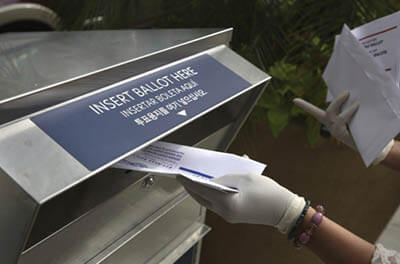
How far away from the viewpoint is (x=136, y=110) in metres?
0.64

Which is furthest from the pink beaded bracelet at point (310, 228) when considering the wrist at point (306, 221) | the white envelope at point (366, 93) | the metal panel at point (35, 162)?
the metal panel at point (35, 162)

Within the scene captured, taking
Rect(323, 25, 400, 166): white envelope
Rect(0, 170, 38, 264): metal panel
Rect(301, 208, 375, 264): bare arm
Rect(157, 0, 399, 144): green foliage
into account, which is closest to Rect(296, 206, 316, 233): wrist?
Rect(301, 208, 375, 264): bare arm

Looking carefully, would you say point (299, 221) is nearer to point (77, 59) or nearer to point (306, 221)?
point (306, 221)

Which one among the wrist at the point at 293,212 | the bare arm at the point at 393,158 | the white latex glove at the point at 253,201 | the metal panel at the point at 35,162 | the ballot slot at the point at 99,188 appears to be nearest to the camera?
the metal panel at the point at 35,162

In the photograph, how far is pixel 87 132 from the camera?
570 mm

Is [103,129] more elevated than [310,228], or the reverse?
[103,129]

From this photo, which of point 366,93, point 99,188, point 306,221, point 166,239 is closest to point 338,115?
point 366,93

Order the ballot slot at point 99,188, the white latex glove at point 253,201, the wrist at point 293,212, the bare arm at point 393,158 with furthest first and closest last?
the bare arm at point 393,158 → the wrist at point 293,212 → the white latex glove at point 253,201 → the ballot slot at point 99,188

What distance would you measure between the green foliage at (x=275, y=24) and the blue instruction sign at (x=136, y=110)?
54 centimetres

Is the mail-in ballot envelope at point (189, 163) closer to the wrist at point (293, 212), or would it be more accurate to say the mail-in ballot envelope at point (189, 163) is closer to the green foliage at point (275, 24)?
the wrist at point (293, 212)

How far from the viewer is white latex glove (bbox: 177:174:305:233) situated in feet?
2.39

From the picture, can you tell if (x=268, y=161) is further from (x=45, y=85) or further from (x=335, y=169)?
(x=45, y=85)

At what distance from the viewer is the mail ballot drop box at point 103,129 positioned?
0.53 meters

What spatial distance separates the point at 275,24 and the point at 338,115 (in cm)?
50
